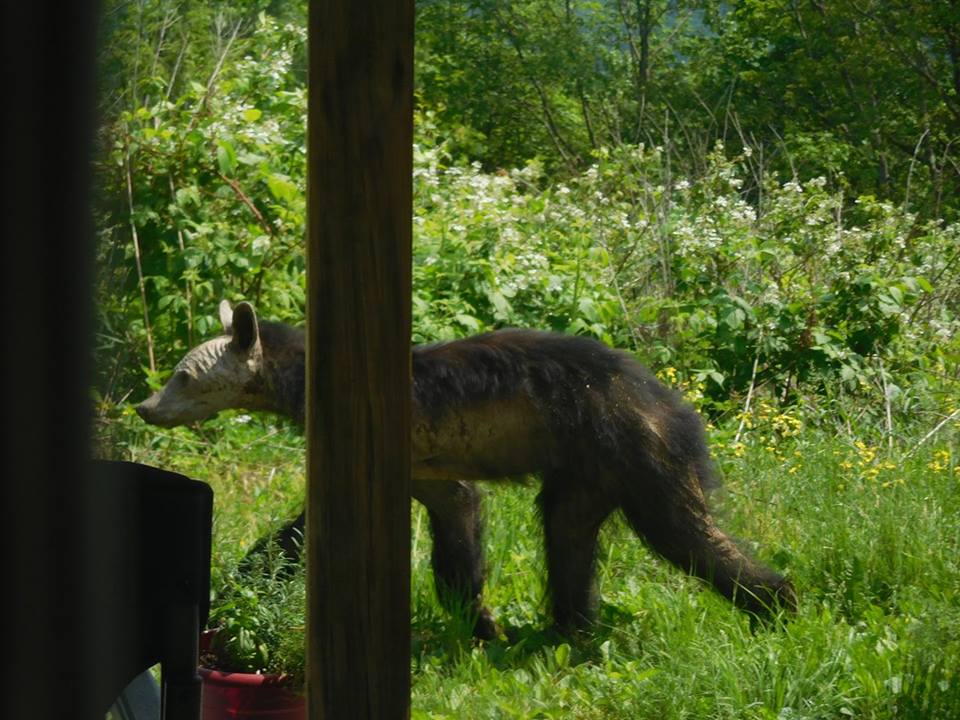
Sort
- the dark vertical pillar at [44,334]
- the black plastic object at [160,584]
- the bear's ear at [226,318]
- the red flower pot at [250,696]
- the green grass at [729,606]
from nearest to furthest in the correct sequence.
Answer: the dark vertical pillar at [44,334] → the black plastic object at [160,584] → the red flower pot at [250,696] → the green grass at [729,606] → the bear's ear at [226,318]

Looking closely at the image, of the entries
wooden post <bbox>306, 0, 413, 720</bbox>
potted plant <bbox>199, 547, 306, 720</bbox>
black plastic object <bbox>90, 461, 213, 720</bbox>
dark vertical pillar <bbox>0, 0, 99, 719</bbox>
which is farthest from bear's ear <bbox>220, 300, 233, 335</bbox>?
dark vertical pillar <bbox>0, 0, 99, 719</bbox>

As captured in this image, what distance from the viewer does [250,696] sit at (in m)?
4.31

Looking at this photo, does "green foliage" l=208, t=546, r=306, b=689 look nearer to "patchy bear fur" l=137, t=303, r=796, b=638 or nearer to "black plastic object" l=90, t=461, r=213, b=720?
"patchy bear fur" l=137, t=303, r=796, b=638

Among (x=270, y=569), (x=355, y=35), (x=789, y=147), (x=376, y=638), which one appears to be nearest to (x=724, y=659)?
(x=270, y=569)

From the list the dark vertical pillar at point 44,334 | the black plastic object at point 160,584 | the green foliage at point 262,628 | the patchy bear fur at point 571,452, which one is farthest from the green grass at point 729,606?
the dark vertical pillar at point 44,334

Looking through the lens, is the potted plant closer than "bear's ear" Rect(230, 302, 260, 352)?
Yes

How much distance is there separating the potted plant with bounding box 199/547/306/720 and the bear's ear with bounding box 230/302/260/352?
1.45m

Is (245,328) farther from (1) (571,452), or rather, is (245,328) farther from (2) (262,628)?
(2) (262,628)

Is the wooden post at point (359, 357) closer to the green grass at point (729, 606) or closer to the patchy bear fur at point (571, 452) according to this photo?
the green grass at point (729, 606)

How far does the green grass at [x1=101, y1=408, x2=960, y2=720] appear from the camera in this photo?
4.41 m

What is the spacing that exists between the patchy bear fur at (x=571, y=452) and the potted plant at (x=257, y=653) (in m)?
0.89

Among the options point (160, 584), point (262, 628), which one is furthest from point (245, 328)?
point (160, 584)

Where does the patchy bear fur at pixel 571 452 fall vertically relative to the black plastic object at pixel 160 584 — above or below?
below

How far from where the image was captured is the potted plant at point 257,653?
14.1ft
